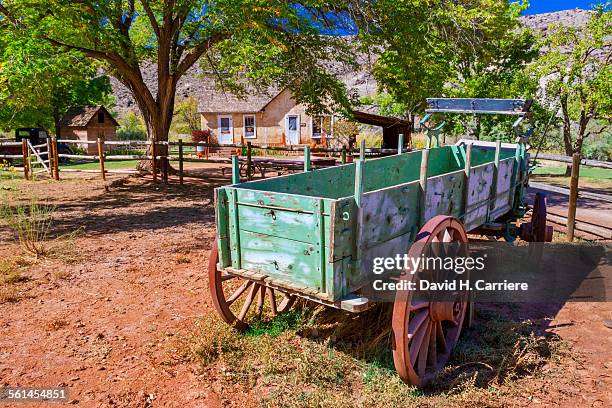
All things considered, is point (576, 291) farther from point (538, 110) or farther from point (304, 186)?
point (538, 110)

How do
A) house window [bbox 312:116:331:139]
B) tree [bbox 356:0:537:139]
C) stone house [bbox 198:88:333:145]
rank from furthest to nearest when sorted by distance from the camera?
1. stone house [bbox 198:88:333:145]
2. house window [bbox 312:116:331:139]
3. tree [bbox 356:0:537:139]

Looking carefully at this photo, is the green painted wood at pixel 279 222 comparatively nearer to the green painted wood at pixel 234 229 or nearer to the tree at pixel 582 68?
the green painted wood at pixel 234 229

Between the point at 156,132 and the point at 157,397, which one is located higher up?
the point at 156,132

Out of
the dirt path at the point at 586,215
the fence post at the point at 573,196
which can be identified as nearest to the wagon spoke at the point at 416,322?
the fence post at the point at 573,196

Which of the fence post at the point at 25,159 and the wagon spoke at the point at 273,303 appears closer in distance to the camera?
the wagon spoke at the point at 273,303

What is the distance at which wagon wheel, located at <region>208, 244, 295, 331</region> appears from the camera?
391 centimetres

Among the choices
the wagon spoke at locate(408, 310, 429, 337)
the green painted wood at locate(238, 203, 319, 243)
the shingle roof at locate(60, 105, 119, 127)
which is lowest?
the wagon spoke at locate(408, 310, 429, 337)

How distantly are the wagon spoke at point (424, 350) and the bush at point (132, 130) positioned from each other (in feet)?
126

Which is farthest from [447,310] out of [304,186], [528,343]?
[304,186]

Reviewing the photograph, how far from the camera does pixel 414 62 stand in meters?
10.9

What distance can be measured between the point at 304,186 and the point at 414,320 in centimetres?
152

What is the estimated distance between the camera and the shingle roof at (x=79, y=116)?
92.3 feet

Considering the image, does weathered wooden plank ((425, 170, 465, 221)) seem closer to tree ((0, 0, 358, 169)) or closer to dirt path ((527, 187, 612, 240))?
dirt path ((527, 187, 612, 240))

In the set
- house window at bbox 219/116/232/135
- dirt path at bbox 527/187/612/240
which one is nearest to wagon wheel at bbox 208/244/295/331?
dirt path at bbox 527/187/612/240
